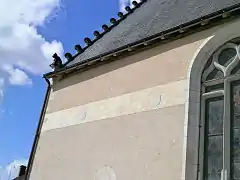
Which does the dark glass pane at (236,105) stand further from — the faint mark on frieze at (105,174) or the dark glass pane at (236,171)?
the faint mark on frieze at (105,174)

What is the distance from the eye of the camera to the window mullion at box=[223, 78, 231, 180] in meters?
6.20

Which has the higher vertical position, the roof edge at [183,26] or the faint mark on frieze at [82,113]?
the roof edge at [183,26]

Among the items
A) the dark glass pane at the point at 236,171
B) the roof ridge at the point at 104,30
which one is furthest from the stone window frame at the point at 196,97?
the roof ridge at the point at 104,30

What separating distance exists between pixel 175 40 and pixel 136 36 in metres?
1.91

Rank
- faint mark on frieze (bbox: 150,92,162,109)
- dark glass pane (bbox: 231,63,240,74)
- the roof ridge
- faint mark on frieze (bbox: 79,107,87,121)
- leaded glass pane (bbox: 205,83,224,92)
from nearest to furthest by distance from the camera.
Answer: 1. dark glass pane (bbox: 231,63,240,74)
2. leaded glass pane (bbox: 205,83,224,92)
3. faint mark on frieze (bbox: 150,92,162,109)
4. faint mark on frieze (bbox: 79,107,87,121)
5. the roof ridge

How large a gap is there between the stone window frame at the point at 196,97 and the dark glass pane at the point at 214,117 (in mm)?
165

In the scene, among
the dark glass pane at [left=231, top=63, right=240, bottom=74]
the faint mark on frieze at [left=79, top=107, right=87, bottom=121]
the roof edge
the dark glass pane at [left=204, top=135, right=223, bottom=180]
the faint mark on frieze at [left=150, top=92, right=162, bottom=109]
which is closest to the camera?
the dark glass pane at [left=204, top=135, right=223, bottom=180]

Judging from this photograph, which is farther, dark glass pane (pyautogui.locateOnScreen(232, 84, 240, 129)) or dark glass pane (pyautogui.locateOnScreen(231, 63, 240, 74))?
dark glass pane (pyautogui.locateOnScreen(231, 63, 240, 74))

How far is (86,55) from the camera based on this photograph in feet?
36.7

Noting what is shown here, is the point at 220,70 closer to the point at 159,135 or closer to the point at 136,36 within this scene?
the point at 159,135

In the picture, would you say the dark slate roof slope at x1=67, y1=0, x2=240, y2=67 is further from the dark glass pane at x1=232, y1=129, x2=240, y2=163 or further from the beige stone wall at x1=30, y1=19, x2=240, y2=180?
the dark glass pane at x1=232, y1=129, x2=240, y2=163

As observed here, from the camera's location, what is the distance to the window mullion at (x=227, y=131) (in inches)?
244

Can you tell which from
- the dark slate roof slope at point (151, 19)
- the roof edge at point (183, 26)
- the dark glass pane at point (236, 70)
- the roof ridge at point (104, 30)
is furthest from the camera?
the roof ridge at point (104, 30)

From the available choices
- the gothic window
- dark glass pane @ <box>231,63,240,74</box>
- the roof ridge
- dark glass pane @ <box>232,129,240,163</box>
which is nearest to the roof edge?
the gothic window
